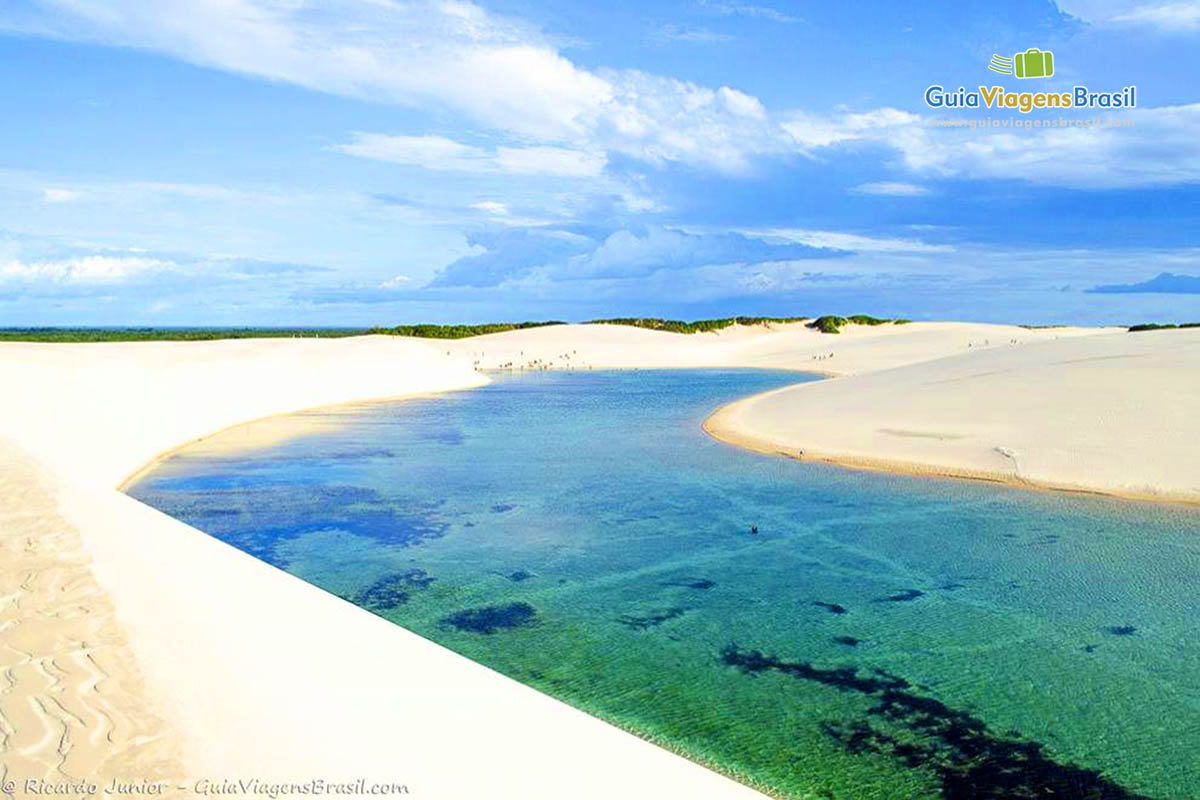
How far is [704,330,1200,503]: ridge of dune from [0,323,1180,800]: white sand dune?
8cm

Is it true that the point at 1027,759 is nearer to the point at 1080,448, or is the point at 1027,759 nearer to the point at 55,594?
the point at 55,594

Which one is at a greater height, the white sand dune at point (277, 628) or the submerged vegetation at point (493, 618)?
the white sand dune at point (277, 628)

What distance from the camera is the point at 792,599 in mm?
8953

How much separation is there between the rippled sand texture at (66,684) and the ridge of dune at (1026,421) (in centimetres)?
1363

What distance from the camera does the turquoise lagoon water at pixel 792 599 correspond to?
5773mm

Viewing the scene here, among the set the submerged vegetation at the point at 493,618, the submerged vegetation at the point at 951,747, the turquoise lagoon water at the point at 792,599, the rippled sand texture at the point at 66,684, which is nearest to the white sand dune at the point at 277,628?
the rippled sand texture at the point at 66,684

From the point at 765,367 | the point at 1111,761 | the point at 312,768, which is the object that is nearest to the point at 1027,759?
the point at 1111,761

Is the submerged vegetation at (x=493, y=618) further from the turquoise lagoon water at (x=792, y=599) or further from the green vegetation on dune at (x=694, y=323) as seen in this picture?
the green vegetation on dune at (x=694, y=323)

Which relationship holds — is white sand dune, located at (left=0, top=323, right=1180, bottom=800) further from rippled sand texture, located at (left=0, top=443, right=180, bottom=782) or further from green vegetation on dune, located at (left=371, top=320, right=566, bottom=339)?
green vegetation on dune, located at (left=371, top=320, right=566, bottom=339)

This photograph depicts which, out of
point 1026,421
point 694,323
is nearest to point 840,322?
point 694,323

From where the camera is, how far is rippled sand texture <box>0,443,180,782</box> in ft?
11.9

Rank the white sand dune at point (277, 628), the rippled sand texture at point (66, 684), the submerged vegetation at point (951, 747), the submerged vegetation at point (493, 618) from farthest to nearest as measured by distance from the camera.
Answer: the submerged vegetation at point (493, 618) < the submerged vegetation at point (951, 747) < the white sand dune at point (277, 628) < the rippled sand texture at point (66, 684)

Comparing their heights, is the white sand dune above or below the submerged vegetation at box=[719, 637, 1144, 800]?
above

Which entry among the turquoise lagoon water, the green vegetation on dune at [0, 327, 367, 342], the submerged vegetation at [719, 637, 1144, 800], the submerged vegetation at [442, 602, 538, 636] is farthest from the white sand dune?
the green vegetation on dune at [0, 327, 367, 342]
